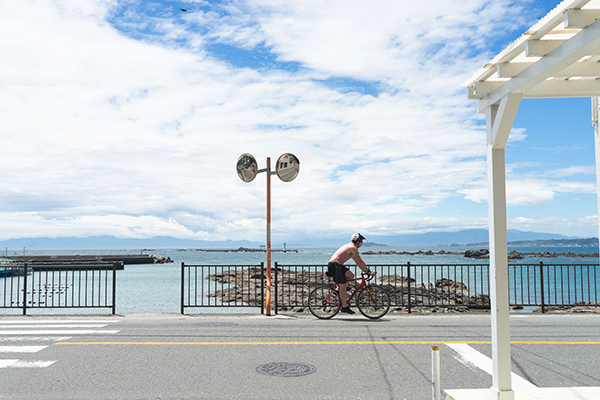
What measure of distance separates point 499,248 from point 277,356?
13.9ft

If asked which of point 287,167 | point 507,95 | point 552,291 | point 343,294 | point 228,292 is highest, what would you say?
point 287,167

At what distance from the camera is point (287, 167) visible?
13398 millimetres

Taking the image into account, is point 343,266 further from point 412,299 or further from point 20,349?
point 412,299

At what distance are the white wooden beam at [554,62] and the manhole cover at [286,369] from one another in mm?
4363

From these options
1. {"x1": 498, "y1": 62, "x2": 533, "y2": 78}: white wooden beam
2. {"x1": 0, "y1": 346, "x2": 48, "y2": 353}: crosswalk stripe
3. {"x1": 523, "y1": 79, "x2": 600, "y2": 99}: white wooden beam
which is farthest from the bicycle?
{"x1": 498, "y1": 62, "x2": 533, "y2": 78}: white wooden beam

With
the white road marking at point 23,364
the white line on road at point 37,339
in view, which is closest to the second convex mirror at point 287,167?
the white line on road at point 37,339

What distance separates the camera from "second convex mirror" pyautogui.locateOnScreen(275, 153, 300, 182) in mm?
13220

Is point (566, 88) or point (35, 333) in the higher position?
point (566, 88)

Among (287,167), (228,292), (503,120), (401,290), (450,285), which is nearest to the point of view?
(503,120)

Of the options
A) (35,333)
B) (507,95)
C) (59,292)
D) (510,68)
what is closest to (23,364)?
(35,333)

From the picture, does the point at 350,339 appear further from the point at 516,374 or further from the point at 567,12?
the point at 567,12

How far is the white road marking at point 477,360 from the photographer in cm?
610

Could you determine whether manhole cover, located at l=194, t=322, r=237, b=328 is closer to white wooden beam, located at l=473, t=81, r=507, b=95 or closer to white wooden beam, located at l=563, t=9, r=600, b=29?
white wooden beam, located at l=473, t=81, r=507, b=95

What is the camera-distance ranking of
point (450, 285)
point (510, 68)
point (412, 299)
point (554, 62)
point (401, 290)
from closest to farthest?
point (554, 62) < point (510, 68) < point (401, 290) < point (412, 299) < point (450, 285)
